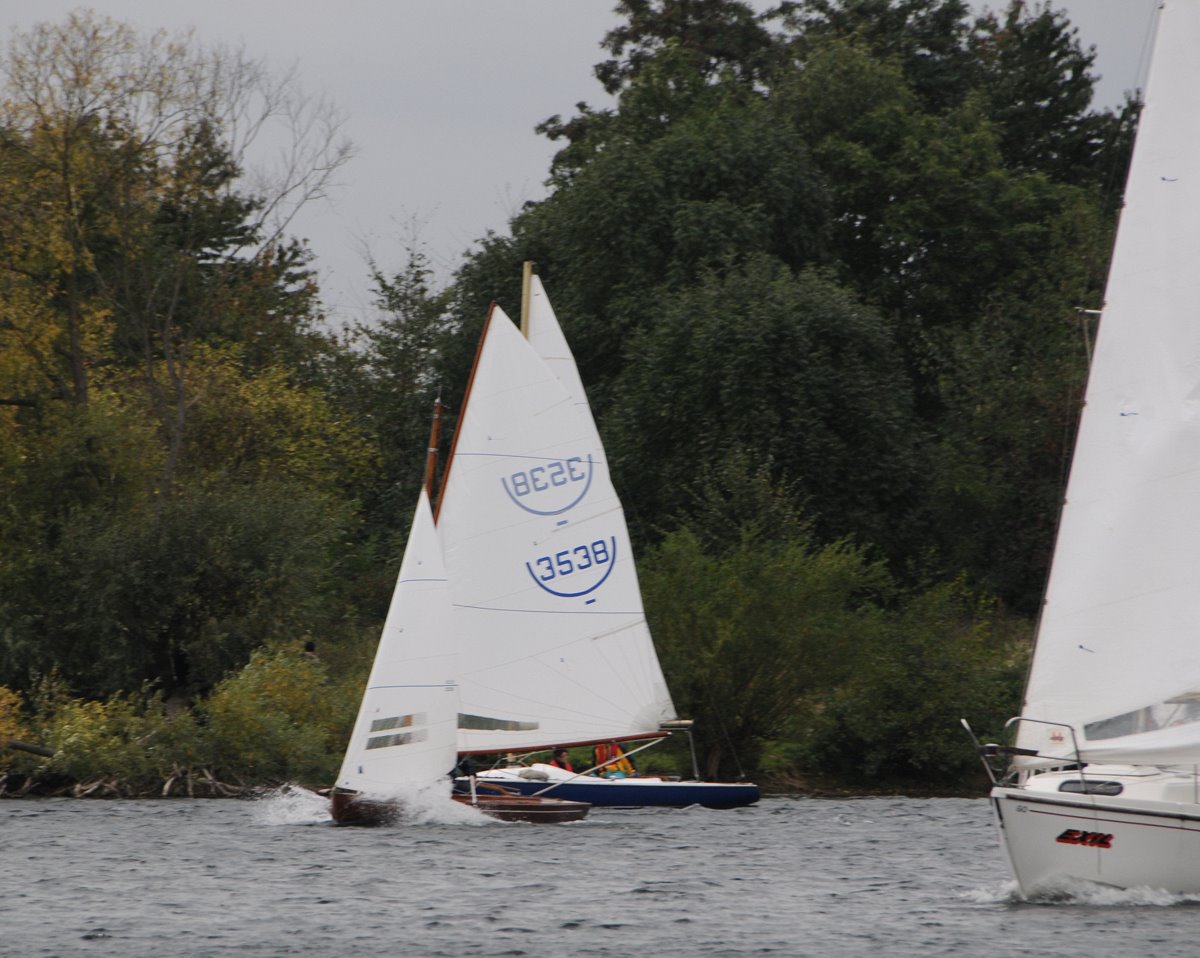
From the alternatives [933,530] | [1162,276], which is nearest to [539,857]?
[1162,276]

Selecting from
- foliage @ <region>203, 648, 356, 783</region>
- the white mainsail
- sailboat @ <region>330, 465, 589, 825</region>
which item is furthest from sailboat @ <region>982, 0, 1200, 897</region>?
foliage @ <region>203, 648, 356, 783</region>

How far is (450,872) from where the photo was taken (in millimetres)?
26719

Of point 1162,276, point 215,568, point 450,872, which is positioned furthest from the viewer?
point 215,568

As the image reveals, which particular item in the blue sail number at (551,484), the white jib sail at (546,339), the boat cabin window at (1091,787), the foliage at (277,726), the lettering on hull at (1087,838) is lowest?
the lettering on hull at (1087,838)

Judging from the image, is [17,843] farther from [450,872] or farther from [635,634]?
[635,634]

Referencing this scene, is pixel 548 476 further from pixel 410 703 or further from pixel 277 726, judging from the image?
pixel 277 726

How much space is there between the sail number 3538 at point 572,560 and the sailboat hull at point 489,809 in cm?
373

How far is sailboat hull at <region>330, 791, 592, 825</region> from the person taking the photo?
31516 mm

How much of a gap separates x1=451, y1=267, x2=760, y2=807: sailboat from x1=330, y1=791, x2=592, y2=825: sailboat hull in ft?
2.84

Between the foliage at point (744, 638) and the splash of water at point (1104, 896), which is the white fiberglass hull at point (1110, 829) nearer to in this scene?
the splash of water at point (1104, 896)

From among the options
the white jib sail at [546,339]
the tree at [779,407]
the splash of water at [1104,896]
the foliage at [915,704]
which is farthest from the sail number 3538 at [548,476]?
the tree at [779,407]

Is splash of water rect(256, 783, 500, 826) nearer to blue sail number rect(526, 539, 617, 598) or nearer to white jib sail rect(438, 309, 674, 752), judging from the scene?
white jib sail rect(438, 309, 674, 752)

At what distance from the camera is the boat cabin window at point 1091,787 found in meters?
20.1

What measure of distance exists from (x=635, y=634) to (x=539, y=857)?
5.91m
